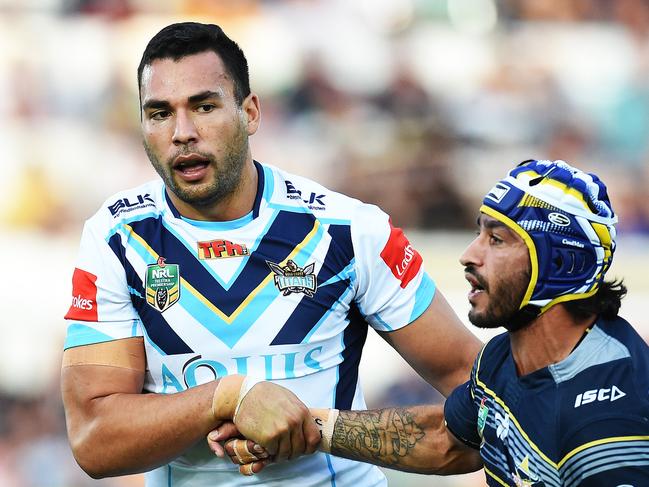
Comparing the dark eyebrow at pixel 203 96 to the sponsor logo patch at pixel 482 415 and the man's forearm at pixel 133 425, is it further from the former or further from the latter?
the sponsor logo patch at pixel 482 415

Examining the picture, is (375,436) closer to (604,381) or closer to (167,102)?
(604,381)

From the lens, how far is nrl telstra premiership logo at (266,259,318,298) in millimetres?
4074

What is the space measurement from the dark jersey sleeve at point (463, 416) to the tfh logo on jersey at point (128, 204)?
1.33 m

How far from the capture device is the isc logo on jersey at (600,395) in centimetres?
323

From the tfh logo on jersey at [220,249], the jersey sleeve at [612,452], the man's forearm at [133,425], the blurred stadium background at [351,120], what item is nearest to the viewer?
the jersey sleeve at [612,452]

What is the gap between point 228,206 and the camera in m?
4.13

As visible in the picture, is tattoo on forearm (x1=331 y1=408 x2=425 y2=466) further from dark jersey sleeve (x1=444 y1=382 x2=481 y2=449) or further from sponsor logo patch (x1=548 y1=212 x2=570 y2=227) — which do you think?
sponsor logo patch (x1=548 y1=212 x2=570 y2=227)

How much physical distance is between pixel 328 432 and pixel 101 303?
945 millimetres

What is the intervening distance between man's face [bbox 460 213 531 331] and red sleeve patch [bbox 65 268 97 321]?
1362 millimetres

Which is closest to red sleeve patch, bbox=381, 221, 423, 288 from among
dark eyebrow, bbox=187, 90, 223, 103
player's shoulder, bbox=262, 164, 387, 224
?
player's shoulder, bbox=262, 164, 387, 224

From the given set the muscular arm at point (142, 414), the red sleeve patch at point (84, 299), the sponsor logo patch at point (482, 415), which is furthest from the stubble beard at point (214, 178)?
the sponsor logo patch at point (482, 415)

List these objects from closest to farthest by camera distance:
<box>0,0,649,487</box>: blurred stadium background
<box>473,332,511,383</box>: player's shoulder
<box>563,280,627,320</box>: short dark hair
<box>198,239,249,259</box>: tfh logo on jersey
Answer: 1. <box>563,280,627,320</box>: short dark hair
2. <box>473,332,511,383</box>: player's shoulder
3. <box>198,239,249,259</box>: tfh logo on jersey
4. <box>0,0,649,487</box>: blurred stadium background

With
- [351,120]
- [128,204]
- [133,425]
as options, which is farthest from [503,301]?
[351,120]

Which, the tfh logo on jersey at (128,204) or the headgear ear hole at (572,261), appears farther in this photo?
the tfh logo on jersey at (128,204)
